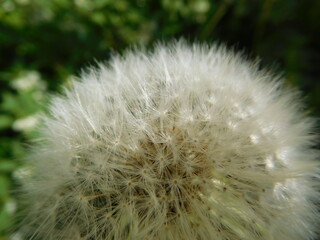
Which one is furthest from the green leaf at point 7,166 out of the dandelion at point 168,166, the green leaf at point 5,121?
the dandelion at point 168,166

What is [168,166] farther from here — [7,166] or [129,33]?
[129,33]

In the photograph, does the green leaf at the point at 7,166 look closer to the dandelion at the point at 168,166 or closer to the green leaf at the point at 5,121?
the green leaf at the point at 5,121

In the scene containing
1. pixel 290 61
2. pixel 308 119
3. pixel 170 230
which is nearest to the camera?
pixel 170 230

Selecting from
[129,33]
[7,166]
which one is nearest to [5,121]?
[7,166]

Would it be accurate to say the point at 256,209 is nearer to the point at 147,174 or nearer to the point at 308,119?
the point at 147,174

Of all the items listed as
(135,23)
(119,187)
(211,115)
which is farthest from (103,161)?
(135,23)
